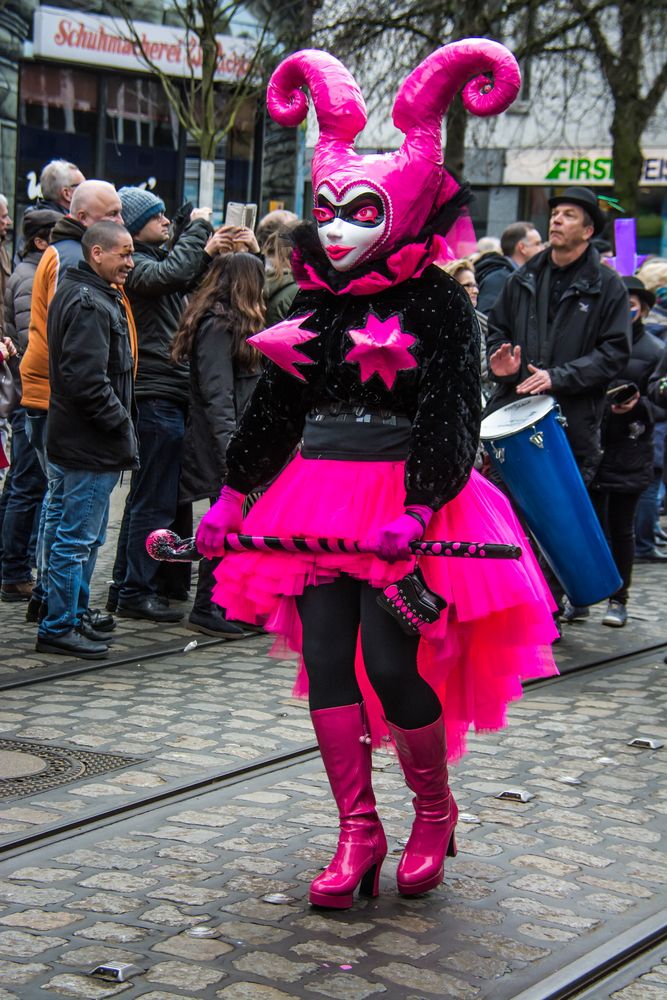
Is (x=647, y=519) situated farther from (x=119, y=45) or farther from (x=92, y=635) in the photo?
(x=119, y=45)

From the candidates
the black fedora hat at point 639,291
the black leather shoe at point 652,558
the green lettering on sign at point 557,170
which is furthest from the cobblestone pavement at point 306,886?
the green lettering on sign at point 557,170

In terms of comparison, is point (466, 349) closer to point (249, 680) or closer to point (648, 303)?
point (249, 680)

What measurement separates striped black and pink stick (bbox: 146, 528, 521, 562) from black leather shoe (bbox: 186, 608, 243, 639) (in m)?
3.22

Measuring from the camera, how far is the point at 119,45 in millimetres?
21875

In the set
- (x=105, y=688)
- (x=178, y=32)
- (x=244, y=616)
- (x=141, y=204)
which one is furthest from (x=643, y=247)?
(x=244, y=616)

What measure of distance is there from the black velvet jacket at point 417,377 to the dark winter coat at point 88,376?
253cm

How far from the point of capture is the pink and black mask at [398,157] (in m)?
3.93

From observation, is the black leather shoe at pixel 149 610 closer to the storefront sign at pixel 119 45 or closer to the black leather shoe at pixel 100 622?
the black leather shoe at pixel 100 622

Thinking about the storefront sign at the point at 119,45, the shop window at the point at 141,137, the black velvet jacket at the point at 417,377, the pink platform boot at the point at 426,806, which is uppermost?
the storefront sign at the point at 119,45

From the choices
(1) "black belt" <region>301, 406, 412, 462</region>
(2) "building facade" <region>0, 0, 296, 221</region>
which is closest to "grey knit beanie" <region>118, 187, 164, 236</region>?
(1) "black belt" <region>301, 406, 412, 462</region>

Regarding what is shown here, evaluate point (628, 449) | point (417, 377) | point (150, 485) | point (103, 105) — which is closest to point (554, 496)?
point (628, 449)

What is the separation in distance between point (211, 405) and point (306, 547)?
3519 mm

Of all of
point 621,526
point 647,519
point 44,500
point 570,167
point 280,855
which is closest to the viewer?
point 280,855

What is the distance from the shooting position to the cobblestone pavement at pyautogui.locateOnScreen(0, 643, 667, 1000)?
3.38 m
